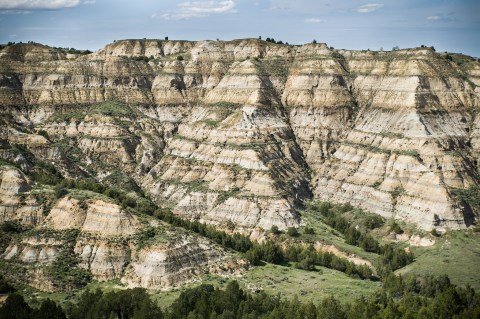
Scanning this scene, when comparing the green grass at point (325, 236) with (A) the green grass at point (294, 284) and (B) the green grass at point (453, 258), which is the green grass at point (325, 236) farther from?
(A) the green grass at point (294, 284)

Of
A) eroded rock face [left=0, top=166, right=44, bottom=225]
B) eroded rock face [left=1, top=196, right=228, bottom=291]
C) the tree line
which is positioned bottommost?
the tree line

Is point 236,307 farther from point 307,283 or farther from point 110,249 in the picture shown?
point 110,249

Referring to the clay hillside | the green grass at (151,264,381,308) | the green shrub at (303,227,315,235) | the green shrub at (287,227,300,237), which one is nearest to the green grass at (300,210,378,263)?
the clay hillside

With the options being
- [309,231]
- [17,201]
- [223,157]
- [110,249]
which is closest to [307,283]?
[309,231]

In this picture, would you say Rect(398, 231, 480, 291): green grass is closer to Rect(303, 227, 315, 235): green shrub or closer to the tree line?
the tree line

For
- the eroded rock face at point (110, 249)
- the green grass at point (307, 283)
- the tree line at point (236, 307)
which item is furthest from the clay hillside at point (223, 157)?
the tree line at point (236, 307)

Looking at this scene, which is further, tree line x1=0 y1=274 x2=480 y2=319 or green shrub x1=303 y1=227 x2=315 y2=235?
green shrub x1=303 y1=227 x2=315 y2=235

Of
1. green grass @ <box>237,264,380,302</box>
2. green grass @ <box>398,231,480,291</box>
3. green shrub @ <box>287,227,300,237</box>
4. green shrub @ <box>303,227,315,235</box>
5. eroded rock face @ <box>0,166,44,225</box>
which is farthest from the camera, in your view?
green shrub @ <box>303,227,315,235</box>
